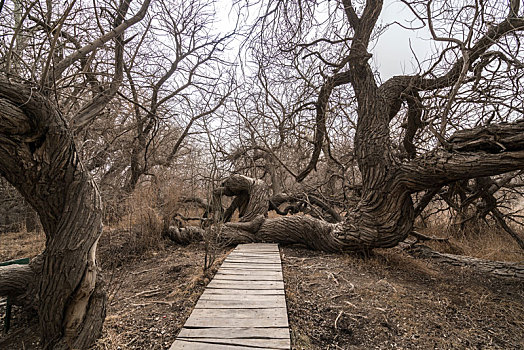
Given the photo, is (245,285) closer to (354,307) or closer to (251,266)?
(251,266)

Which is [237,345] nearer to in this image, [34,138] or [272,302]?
[272,302]

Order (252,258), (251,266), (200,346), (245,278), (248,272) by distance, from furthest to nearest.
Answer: (252,258)
(251,266)
(248,272)
(245,278)
(200,346)

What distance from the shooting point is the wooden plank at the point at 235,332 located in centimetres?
192

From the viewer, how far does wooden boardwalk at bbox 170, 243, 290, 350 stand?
1.85 m

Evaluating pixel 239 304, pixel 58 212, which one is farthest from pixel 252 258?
pixel 58 212

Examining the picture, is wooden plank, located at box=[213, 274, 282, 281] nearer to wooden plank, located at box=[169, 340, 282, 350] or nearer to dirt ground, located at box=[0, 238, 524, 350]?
dirt ground, located at box=[0, 238, 524, 350]

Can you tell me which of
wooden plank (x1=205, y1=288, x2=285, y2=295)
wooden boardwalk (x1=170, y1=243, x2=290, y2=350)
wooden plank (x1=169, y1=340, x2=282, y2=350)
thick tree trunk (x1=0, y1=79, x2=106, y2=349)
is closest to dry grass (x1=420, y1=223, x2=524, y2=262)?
wooden boardwalk (x1=170, y1=243, x2=290, y2=350)

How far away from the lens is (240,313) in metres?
2.27

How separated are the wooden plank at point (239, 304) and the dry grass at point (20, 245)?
14.9ft

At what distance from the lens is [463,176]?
3.06m

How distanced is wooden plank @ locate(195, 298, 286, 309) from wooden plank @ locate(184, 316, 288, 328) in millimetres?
206

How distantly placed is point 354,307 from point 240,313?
118cm

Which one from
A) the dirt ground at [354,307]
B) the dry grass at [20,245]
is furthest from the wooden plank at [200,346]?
the dry grass at [20,245]

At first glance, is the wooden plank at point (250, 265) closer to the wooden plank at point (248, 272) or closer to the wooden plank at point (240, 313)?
the wooden plank at point (248, 272)
